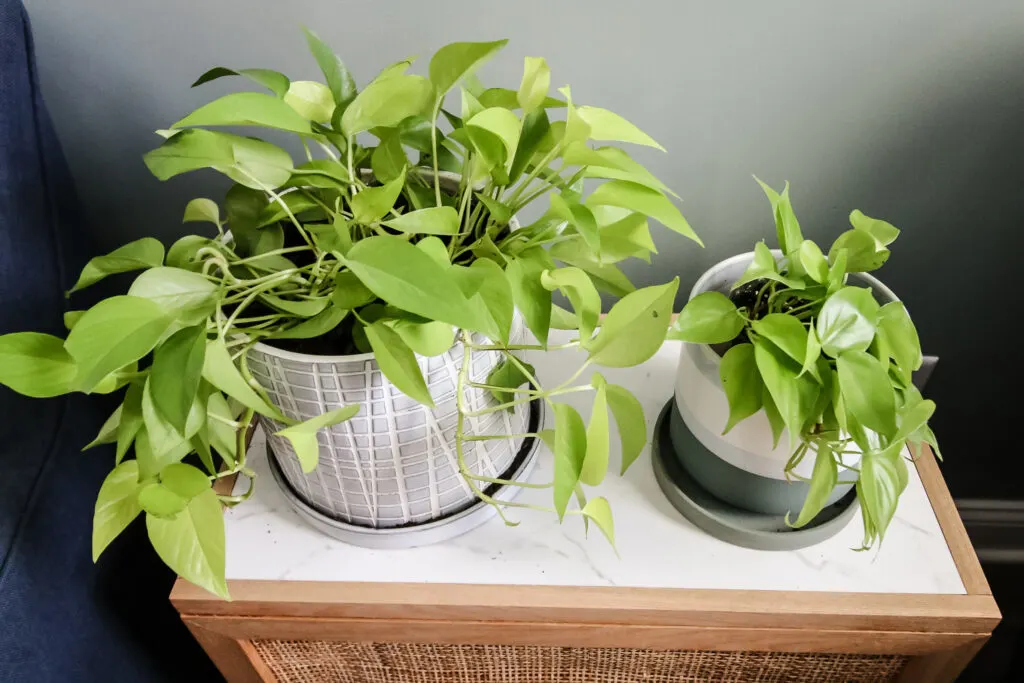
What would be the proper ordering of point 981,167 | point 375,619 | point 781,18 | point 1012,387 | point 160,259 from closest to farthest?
point 160,259
point 375,619
point 781,18
point 981,167
point 1012,387

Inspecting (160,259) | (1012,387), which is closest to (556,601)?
(160,259)

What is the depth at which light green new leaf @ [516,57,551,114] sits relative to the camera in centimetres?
48

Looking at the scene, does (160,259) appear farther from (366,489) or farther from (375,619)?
(375,619)

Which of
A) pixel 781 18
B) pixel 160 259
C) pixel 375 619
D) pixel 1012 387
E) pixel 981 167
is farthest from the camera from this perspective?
pixel 1012 387

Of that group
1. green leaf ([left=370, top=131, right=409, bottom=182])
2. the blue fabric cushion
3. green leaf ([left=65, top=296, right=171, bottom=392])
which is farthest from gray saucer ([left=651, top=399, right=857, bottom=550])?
the blue fabric cushion

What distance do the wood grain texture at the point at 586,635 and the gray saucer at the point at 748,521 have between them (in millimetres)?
72

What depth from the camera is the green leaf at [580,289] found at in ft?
1.53

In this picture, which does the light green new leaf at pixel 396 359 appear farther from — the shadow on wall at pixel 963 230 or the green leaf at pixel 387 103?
the shadow on wall at pixel 963 230

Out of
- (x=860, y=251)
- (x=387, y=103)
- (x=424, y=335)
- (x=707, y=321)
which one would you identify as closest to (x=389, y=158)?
(x=387, y=103)

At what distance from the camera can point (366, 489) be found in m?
0.60

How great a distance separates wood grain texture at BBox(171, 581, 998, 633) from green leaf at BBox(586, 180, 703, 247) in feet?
1.00

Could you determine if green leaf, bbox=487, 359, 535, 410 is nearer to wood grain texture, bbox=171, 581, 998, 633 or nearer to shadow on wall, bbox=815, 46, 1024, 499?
wood grain texture, bbox=171, 581, 998, 633

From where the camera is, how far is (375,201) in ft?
1.53

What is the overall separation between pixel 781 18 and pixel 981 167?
Result: 1.02 ft
